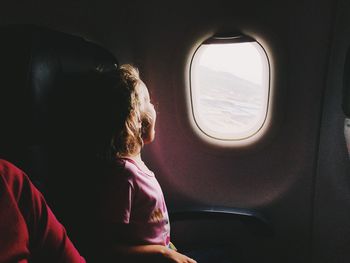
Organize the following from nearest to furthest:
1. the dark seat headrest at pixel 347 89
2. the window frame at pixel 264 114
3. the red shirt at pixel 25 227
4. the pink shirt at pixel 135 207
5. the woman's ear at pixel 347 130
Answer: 1. the red shirt at pixel 25 227
2. the pink shirt at pixel 135 207
3. the dark seat headrest at pixel 347 89
4. the woman's ear at pixel 347 130
5. the window frame at pixel 264 114

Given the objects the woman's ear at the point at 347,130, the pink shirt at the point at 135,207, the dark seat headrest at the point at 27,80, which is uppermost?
the dark seat headrest at the point at 27,80

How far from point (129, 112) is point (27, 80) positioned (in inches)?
14.3

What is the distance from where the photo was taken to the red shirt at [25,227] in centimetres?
74

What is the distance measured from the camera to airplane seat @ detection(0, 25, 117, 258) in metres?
0.82

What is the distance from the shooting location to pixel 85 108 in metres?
1.05

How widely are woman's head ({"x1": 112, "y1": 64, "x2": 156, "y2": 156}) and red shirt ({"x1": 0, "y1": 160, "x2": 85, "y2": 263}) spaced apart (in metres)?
0.36

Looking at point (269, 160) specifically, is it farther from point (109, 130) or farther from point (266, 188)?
point (109, 130)

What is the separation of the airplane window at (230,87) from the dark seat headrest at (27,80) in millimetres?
916

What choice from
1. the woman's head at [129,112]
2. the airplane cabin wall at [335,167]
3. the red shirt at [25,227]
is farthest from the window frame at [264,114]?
the red shirt at [25,227]

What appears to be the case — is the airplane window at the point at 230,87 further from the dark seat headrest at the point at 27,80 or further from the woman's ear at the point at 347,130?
the dark seat headrest at the point at 27,80

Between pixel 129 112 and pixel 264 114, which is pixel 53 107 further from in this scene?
pixel 264 114

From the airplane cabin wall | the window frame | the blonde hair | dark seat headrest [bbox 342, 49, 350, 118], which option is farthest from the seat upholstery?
the airplane cabin wall

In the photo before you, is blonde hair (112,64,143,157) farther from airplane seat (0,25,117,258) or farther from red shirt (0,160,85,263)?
red shirt (0,160,85,263)

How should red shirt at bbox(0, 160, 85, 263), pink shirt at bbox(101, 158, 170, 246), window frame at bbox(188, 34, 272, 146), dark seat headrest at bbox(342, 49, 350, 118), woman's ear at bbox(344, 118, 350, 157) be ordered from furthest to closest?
window frame at bbox(188, 34, 272, 146) → woman's ear at bbox(344, 118, 350, 157) → dark seat headrest at bbox(342, 49, 350, 118) → pink shirt at bbox(101, 158, 170, 246) → red shirt at bbox(0, 160, 85, 263)
